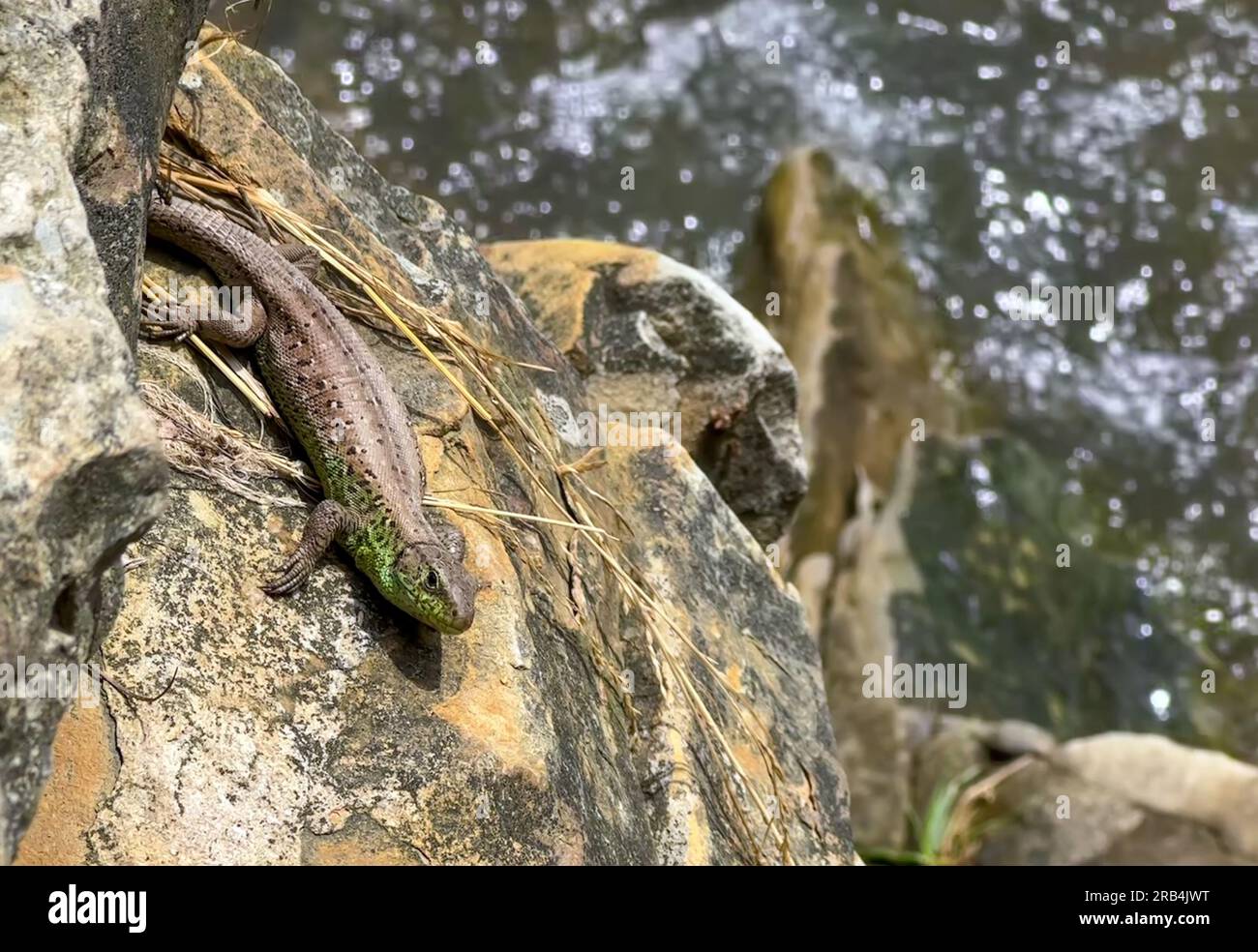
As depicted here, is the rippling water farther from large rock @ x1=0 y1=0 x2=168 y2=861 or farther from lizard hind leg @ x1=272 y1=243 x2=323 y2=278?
large rock @ x1=0 y1=0 x2=168 y2=861

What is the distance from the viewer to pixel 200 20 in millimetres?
3312

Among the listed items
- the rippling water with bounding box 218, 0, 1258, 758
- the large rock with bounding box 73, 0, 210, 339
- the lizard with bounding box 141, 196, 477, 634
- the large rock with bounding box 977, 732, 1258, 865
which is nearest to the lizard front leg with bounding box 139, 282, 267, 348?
the lizard with bounding box 141, 196, 477, 634

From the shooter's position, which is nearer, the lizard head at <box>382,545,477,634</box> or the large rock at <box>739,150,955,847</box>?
the lizard head at <box>382,545,477,634</box>

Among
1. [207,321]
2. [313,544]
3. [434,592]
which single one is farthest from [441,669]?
[207,321]

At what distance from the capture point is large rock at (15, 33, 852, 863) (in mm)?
2896

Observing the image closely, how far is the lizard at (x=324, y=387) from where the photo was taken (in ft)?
11.8

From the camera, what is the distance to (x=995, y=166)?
11.5 meters

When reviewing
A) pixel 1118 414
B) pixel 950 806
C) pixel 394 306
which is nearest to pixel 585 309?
pixel 394 306

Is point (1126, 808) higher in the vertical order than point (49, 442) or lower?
lower

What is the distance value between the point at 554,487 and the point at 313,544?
40.6 inches

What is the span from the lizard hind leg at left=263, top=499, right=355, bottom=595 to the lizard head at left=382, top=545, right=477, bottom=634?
0.71 ft

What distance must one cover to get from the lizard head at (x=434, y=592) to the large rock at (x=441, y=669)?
0.29 feet

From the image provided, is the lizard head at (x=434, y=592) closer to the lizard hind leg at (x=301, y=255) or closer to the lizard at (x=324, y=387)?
the lizard at (x=324, y=387)

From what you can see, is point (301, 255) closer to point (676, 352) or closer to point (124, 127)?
point (124, 127)
